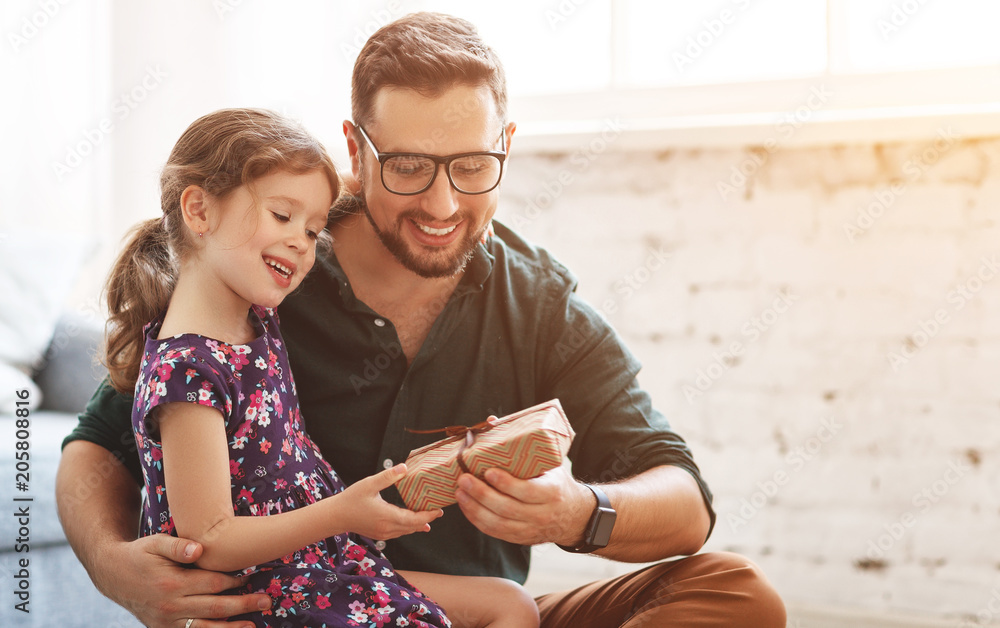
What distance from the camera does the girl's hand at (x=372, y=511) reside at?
1.06m

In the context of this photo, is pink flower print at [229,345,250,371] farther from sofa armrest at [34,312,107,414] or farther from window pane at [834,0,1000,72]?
window pane at [834,0,1000,72]

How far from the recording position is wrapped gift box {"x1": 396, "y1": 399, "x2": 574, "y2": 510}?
43.3 inches

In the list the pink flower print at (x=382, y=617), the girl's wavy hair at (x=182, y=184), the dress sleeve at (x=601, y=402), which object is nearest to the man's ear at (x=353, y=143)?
the girl's wavy hair at (x=182, y=184)

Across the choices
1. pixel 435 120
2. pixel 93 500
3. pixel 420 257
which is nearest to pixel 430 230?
pixel 420 257

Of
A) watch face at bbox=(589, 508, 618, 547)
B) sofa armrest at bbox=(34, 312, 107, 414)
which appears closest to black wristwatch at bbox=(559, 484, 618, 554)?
watch face at bbox=(589, 508, 618, 547)

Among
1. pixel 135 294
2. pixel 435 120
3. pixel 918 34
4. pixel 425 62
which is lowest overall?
pixel 135 294

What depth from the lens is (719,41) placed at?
2.50 metres

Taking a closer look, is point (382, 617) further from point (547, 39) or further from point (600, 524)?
point (547, 39)

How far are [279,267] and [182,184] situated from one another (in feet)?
0.62

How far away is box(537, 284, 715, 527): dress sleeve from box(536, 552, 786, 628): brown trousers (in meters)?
0.15

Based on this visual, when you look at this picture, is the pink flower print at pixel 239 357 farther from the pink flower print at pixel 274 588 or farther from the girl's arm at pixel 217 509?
the pink flower print at pixel 274 588

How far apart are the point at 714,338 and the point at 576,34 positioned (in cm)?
103

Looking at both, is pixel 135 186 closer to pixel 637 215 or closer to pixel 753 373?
pixel 637 215

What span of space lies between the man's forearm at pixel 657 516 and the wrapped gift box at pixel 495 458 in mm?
289
